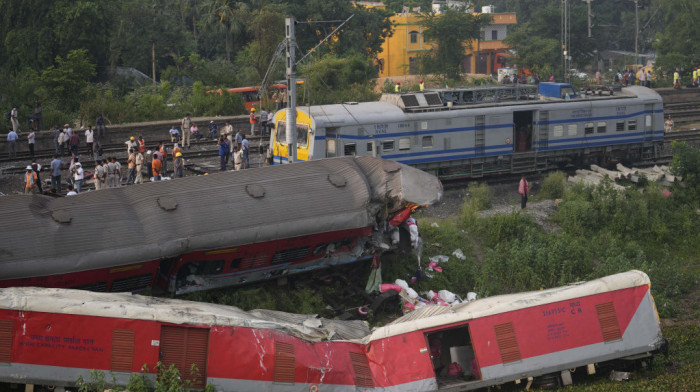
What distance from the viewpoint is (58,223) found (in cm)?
1564

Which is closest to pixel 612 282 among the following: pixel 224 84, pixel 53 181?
pixel 53 181

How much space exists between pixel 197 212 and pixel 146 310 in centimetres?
399

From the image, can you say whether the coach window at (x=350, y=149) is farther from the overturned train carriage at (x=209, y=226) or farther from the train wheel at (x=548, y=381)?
the train wheel at (x=548, y=381)

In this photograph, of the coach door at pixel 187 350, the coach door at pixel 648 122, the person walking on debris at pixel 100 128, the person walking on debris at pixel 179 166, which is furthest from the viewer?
the coach door at pixel 648 122

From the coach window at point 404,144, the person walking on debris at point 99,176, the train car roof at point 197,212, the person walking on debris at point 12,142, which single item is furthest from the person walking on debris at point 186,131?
the train car roof at point 197,212

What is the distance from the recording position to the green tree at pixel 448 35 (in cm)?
5625

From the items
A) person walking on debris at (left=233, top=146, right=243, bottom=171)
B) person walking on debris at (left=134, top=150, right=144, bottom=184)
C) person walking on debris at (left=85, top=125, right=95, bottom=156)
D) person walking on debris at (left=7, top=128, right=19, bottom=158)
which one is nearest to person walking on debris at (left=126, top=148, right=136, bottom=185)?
person walking on debris at (left=134, top=150, right=144, bottom=184)

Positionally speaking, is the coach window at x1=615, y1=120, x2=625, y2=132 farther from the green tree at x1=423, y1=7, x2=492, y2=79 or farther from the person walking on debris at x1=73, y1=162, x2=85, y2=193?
the green tree at x1=423, y1=7, x2=492, y2=79

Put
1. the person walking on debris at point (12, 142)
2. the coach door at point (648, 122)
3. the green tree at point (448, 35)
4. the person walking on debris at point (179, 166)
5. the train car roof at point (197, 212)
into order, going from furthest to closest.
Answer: the green tree at point (448, 35)
the coach door at point (648, 122)
the person walking on debris at point (12, 142)
the person walking on debris at point (179, 166)
the train car roof at point (197, 212)

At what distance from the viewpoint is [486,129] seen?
1118 inches

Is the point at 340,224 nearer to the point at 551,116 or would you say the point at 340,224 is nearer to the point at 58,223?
the point at 58,223

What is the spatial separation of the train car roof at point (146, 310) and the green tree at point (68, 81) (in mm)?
26735

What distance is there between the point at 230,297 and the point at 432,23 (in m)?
42.8

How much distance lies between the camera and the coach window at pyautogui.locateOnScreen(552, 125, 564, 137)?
98.0ft
